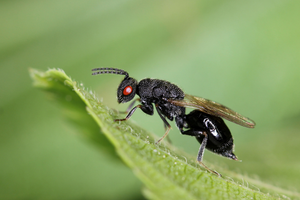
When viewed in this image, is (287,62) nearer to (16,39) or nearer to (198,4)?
(198,4)

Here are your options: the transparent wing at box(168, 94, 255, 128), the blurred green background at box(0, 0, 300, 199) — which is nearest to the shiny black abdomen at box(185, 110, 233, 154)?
the transparent wing at box(168, 94, 255, 128)

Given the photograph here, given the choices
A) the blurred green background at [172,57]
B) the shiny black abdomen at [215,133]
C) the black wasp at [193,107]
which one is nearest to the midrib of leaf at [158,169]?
the black wasp at [193,107]

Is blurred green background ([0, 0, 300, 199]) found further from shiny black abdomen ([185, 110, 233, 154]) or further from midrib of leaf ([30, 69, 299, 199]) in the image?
midrib of leaf ([30, 69, 299, 199])

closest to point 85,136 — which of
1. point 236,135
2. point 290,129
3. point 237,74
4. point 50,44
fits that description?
point 50,44

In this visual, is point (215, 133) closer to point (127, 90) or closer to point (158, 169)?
point (127, 90)

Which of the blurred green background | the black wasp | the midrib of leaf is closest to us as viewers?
the midrib of leaf
